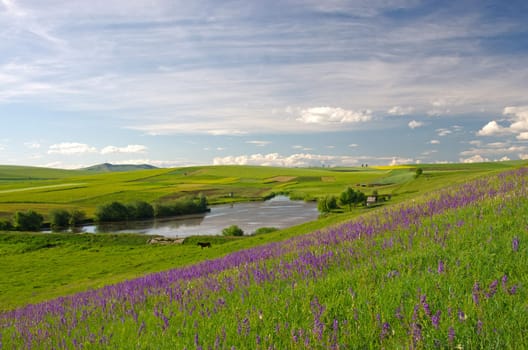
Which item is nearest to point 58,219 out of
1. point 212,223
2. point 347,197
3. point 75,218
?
point 75,218

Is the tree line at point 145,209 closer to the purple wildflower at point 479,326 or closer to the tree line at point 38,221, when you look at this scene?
the tree line at point 38,221

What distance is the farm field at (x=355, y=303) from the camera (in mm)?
3836

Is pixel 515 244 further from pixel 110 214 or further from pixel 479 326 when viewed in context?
pixel 110 214

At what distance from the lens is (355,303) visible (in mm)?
4723

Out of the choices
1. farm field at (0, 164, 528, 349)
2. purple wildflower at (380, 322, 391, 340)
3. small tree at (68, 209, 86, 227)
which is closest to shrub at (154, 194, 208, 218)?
small tree at (68, 209, 86, 227)

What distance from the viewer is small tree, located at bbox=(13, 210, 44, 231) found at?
268 feet

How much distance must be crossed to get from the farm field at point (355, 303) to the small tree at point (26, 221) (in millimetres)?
87548

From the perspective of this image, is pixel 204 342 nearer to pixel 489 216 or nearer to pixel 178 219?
pixel 489 216

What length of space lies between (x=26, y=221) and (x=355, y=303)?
310 ft

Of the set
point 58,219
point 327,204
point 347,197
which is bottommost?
point 58,219

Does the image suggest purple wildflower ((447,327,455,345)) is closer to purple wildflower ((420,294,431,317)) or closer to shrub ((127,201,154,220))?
purple wildflower ((420,294,431,317))

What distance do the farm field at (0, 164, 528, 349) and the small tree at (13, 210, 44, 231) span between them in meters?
87.5

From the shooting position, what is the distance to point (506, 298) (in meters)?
4.03

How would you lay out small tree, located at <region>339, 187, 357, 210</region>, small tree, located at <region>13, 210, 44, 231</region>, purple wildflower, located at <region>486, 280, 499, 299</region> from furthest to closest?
small tree, located at <region>339, 187, 357, 210</region> < small tree, located at <region>13, 210, 44, 231</region> < purple wildflower, located at <region>486, 280, 499, 299</region>
